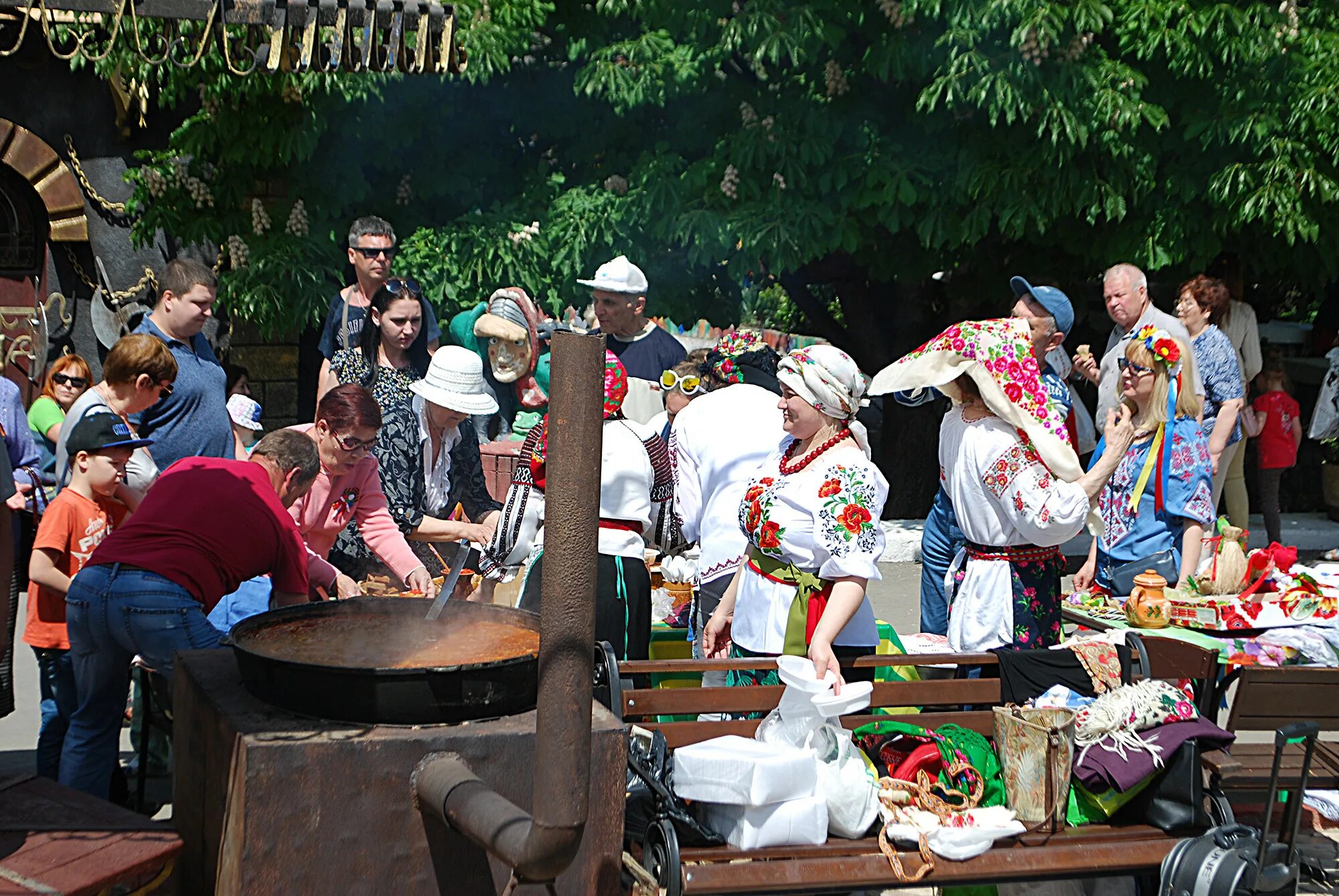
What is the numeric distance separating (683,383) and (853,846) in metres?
3.10

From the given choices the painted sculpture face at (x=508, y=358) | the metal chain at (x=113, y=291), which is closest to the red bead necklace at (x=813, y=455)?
the painted sculpture face at (x=508, y=358)

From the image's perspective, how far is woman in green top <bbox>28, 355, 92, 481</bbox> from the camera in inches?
280

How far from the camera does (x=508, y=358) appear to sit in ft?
26.0

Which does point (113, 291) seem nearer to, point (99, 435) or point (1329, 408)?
point (99, 435)

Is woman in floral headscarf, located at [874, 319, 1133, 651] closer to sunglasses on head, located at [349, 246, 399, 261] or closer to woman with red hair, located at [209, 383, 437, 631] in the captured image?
woman with red hair, located at [209, 383, 437, 631]

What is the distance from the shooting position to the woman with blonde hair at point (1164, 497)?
6.08 metres

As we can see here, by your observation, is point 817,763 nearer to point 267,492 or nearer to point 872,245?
point 267,492

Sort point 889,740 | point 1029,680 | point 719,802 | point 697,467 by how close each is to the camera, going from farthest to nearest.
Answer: point 697,467
point 1029,680
point 889,740
point 719,802

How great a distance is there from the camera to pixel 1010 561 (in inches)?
179

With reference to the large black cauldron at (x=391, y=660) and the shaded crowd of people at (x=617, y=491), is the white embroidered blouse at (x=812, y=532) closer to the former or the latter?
the shaded crowd of people at (x=617, y=491)

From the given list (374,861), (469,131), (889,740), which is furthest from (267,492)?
(469,131)

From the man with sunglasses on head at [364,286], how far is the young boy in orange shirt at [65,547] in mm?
2244

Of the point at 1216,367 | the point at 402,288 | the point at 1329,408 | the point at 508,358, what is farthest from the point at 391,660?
the point at 1329,408

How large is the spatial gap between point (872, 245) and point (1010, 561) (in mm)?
5787
